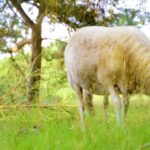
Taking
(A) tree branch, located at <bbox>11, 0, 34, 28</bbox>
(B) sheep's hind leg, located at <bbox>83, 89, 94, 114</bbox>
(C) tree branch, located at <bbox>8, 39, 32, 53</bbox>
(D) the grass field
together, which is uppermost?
(A) tree branch, located at <bbox>11, 0, 34, 28</bbox>

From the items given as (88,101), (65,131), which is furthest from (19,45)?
(65,131)

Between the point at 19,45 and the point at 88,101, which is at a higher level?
the point at 19,45

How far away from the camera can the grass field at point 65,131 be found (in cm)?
376

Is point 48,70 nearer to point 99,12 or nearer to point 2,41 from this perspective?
point 99,12

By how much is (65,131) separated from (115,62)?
3.93 feet

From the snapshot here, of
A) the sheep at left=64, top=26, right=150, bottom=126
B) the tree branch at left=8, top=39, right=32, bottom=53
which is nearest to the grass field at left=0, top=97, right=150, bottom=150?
the sheep at left=64, top=26, right=150, bottom=126

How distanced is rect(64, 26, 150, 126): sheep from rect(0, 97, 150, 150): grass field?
0.19 meters

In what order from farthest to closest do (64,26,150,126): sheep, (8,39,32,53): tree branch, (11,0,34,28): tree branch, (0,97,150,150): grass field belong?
(8,39,32,53): tree branch, (11,0,34,28): tree branch, (64,26,150,126): sheep, (0,97,150,150): grass field

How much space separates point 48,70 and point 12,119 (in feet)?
2.43

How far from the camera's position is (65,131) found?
449 centimetres

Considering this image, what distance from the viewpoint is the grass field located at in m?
3.76

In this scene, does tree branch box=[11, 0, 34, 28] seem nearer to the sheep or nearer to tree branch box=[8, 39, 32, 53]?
tree branch box=[8, 39, 32, 53]

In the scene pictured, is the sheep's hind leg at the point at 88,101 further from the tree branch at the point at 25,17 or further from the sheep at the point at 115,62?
the tree branch at the point at 25,17

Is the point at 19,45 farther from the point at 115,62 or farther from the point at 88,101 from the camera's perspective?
the point at 115,62
